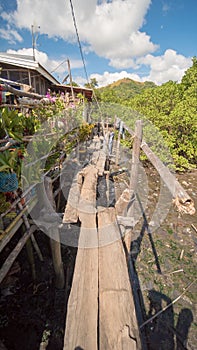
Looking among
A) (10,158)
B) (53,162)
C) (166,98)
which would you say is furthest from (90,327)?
(166,98)

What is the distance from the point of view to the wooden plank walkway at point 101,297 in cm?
117

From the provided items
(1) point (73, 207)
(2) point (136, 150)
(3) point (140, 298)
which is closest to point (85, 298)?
(1) point (73, 207)

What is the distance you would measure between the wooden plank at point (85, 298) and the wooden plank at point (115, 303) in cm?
5

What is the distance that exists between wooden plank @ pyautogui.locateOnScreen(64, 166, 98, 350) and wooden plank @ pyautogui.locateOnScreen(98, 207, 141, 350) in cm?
5

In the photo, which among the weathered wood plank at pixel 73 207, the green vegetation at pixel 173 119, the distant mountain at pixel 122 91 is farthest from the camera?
the distant mountain at pixel 122 91

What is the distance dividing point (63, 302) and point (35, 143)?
97.0 inches

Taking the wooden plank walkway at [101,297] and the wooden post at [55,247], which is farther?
the wooden post at [55,247]

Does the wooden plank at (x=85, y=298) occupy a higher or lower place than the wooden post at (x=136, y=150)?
lower

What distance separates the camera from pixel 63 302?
287cm

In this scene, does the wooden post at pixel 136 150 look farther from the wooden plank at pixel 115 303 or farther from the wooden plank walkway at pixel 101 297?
the wooden plank at pixel 115 303

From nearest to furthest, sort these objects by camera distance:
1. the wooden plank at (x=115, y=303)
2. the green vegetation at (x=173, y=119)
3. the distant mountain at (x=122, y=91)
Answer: the wooden plank at (x=115, y=303), the green vegetation at (x=173, y=119), the distant mountain at (x=122, y=91)

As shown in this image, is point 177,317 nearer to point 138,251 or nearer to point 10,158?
point 138,251

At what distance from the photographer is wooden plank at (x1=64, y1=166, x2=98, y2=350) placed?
3.83ft

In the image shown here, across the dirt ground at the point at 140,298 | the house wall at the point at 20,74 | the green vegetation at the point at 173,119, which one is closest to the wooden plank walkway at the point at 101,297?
the dirt ground at the point at 140,298
